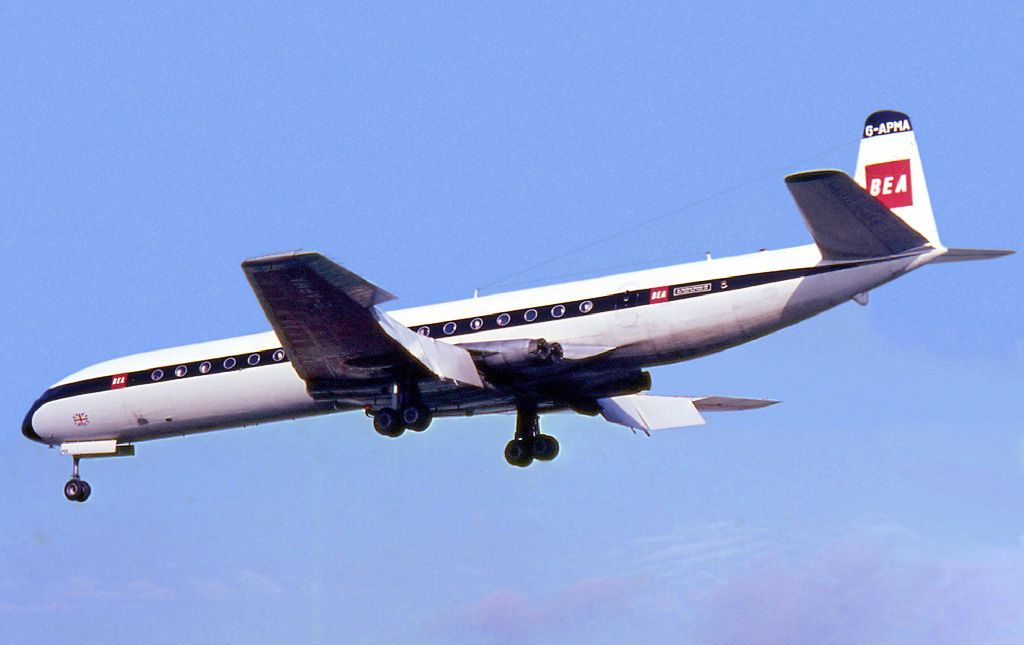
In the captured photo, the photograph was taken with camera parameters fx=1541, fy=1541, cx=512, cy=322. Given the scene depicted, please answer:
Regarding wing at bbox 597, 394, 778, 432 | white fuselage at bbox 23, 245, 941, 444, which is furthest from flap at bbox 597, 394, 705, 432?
white fuselage at bbox 23, 245, 941, 444

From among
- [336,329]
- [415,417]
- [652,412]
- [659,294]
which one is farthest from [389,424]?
[652,412]

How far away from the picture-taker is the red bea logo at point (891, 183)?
31656mm

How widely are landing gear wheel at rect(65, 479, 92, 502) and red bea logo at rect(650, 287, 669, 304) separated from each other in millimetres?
16786

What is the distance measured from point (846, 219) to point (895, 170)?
2.86 metres

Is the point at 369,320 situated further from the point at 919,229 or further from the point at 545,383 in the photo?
the point at 919,229

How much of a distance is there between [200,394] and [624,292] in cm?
1112

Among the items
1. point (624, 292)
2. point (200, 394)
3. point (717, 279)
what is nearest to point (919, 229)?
point (717, 279)

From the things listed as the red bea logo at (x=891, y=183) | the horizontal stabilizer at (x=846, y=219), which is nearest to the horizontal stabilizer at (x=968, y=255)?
the horizontal stabilizer at (x=846, y=219)

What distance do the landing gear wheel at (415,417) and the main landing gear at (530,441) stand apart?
4.84 metres

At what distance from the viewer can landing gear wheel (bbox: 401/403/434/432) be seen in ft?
111

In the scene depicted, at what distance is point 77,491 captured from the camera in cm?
4009

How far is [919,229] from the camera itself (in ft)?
103

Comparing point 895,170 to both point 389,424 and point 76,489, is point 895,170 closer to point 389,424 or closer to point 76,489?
point 389,424

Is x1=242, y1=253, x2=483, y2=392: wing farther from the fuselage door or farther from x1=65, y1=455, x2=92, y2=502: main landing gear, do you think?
x1=65, y1=455, x2=92, y2=502: main landing gear
